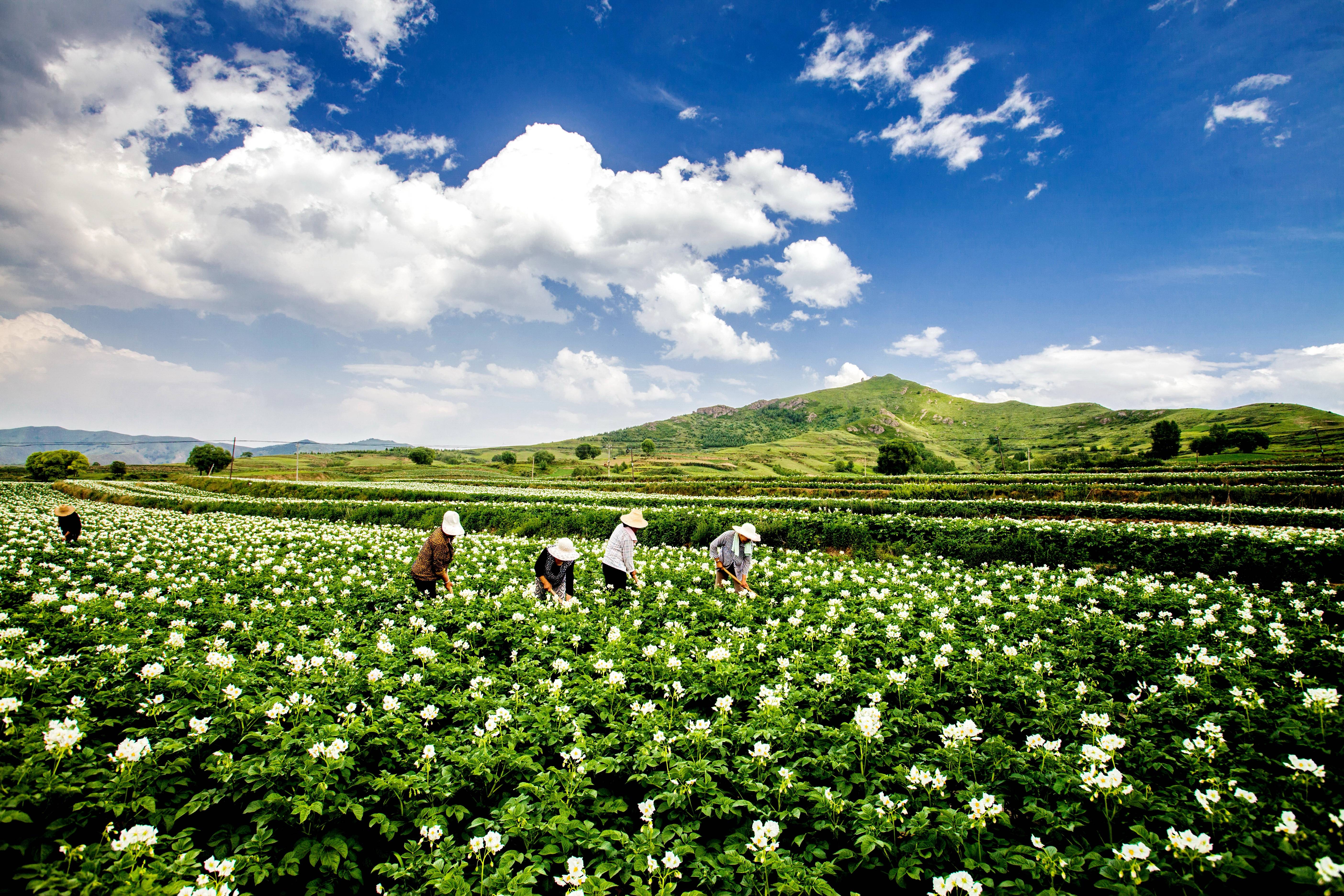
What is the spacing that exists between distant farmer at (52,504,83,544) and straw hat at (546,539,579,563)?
16335mm

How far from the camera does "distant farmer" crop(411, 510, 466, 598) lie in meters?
10.3

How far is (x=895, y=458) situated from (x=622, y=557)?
93341 mm

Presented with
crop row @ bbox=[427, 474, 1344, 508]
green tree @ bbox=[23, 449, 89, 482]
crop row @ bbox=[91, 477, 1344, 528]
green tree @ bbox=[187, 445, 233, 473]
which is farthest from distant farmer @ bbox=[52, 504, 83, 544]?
A: green tree @ bbox=[187, 445, 233, 473]

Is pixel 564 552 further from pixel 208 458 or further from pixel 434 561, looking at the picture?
pixel 208 458

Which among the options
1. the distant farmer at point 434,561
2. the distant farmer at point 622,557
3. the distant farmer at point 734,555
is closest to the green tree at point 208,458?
the distant farmer at point 434,561

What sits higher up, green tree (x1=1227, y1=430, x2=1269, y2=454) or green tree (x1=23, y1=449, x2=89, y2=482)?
green tree (x1=23, y1=449, x2=89, y2=482)

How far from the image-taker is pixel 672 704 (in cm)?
611

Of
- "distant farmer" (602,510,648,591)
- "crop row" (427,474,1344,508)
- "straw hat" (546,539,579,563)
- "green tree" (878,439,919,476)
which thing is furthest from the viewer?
"green tree" (878,439,919,476)

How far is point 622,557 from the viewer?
1127cm

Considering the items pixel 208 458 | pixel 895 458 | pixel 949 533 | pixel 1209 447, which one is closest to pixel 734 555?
pixel 949 533

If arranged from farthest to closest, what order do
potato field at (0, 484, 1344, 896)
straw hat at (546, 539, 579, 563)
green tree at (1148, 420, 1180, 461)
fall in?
green tree at (1148, 420, 1180, 461) → straw hat at (546, 539, 579, 563) → potato field at (0, 484, 1344, 896)

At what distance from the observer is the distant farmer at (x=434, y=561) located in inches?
406

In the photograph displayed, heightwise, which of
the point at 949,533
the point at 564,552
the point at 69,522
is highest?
the point at 69,522

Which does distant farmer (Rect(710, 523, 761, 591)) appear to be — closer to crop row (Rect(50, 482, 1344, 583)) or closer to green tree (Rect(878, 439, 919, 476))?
crop row (Rect(50, 482, 1344, 583))
